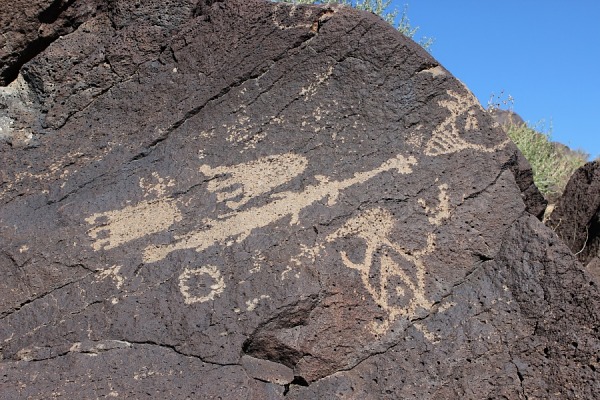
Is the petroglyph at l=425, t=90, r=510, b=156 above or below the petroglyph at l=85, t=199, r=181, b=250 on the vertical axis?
above

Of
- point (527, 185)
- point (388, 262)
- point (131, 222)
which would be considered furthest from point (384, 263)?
point (131, 222)

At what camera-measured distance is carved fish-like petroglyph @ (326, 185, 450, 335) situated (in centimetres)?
280

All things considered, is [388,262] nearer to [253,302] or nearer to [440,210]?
[440,210]

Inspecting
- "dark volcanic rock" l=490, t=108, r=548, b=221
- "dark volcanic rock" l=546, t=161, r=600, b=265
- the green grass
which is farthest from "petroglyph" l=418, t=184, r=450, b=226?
the green grass

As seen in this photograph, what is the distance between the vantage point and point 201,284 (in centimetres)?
282

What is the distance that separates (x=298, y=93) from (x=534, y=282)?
1262 mm

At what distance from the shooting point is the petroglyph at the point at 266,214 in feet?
9.59

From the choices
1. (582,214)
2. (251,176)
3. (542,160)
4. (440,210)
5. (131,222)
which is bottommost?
(131,222)

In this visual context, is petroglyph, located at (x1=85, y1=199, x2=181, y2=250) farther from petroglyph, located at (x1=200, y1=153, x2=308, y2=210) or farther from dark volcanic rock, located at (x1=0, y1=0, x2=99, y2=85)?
dark volcanic rock, located at (x1=0, y1=0, x2=99, y2=85)

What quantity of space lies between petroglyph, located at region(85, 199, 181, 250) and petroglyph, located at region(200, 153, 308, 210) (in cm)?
21

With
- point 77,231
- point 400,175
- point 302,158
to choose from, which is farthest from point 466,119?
point 77,231

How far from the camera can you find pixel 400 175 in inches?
116

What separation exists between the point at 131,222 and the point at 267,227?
60 centimetres

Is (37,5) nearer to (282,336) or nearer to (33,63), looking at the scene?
(33,63)
